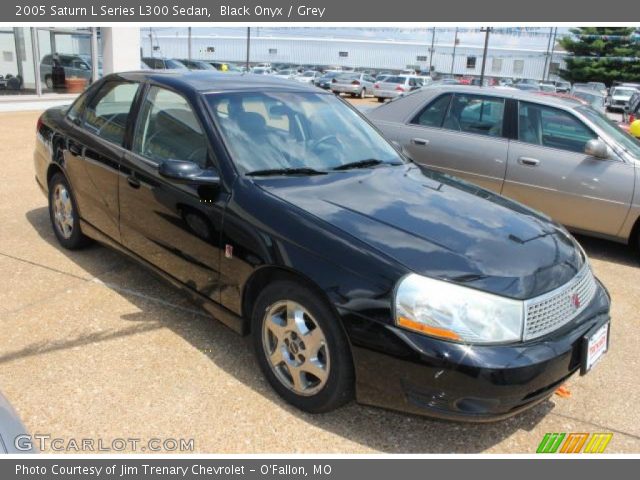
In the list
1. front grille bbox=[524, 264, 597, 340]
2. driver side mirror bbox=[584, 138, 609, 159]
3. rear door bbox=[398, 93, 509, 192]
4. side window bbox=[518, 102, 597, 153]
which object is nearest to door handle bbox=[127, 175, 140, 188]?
front grille bbox=[524, 264, 597, 340]

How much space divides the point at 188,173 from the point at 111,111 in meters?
1.62

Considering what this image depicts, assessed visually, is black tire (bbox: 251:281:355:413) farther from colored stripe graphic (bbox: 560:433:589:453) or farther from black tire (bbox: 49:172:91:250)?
black tire (bbox: 49:172:91:250)

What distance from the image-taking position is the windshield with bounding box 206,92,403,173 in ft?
10.8

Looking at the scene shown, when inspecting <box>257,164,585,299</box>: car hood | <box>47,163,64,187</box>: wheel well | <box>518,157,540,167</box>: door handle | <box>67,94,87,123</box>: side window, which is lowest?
<box>47,163,64,187</box>: wheel well

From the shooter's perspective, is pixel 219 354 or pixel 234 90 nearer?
pixel 219 354

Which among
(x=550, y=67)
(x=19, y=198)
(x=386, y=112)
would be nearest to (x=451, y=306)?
(x=386, y=112)

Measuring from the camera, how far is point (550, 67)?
2527 inches

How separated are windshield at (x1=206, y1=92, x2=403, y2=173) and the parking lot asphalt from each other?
1157 millimetres

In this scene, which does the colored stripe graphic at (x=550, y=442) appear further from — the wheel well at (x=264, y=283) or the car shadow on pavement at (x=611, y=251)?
the car shadow on pavement at (x=611, y=251)

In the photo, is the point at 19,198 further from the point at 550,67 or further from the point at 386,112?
the point at 550,67

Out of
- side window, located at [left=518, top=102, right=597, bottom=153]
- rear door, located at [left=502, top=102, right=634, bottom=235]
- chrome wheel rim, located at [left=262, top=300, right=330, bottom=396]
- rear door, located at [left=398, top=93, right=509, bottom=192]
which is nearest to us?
chrome wheel rim, located at [left=262, top=300, right=330, bottom=396]

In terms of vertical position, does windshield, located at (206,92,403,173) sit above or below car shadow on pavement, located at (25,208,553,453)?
above
